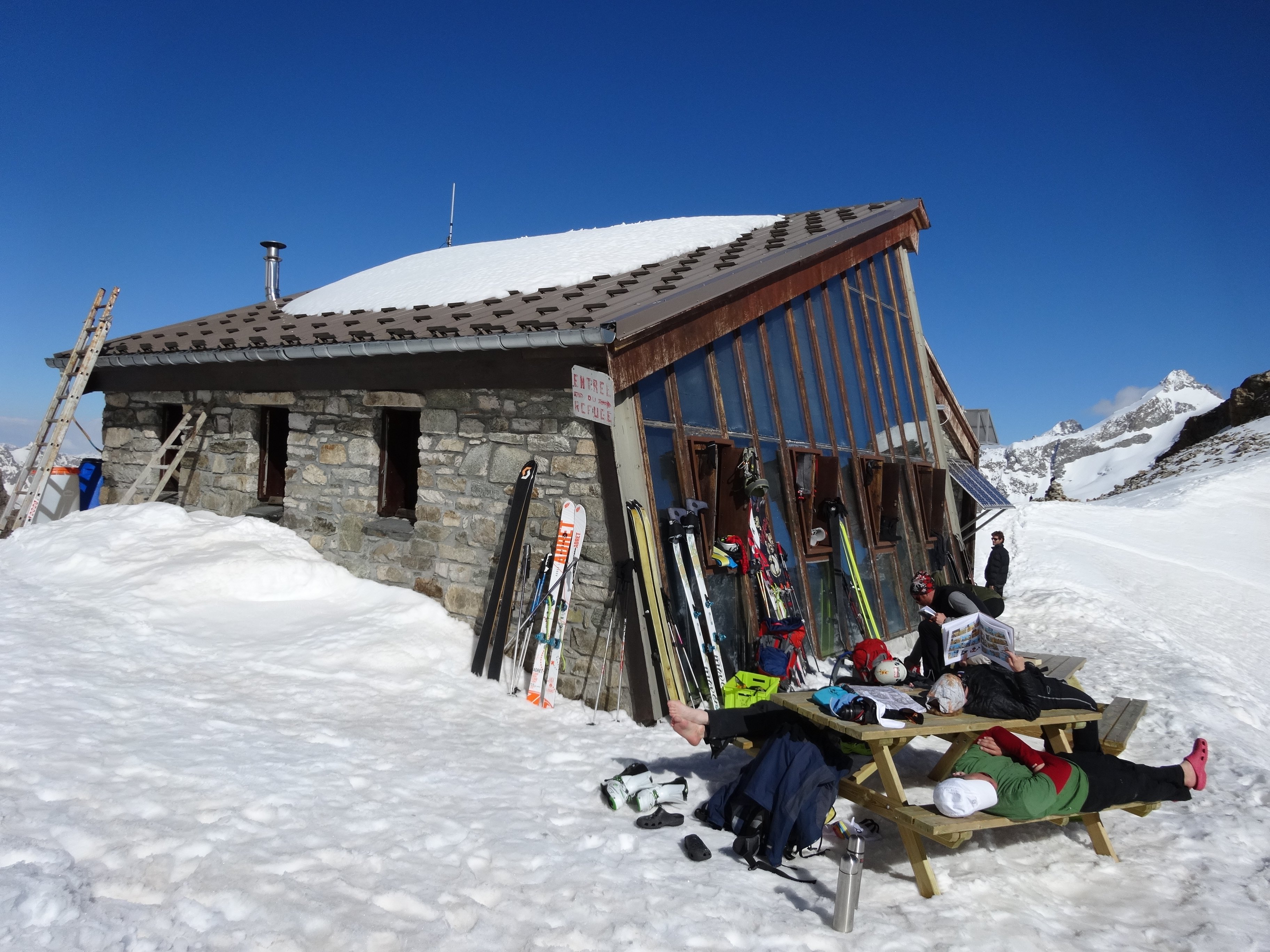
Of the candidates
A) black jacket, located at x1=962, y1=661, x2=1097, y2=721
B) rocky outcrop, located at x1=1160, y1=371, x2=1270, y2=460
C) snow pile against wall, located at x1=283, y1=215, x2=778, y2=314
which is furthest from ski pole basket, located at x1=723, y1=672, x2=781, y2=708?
rocky outcrop, located at x1=1160, y1=371, x2=1270, y2=460

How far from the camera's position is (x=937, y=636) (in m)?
5.55

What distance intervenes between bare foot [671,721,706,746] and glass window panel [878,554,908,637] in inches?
219

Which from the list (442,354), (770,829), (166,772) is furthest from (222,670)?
(770,829)

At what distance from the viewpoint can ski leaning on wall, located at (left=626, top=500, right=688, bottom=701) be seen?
5.66m

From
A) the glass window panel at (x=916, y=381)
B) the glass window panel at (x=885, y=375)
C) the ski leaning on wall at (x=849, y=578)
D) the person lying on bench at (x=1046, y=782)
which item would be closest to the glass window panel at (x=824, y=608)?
the ski leaning on wall at (x=849, y=578)

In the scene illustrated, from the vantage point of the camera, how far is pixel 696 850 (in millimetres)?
3801

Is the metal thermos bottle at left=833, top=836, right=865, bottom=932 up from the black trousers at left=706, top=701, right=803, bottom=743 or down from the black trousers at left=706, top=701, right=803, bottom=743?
down

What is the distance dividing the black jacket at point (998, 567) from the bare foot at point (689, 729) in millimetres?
7640

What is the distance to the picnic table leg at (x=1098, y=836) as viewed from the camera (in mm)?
4113

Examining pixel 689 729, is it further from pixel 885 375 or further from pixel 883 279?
pixel 883 279

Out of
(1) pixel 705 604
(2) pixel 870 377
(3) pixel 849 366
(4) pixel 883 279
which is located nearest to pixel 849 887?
(1) pixel 705 604

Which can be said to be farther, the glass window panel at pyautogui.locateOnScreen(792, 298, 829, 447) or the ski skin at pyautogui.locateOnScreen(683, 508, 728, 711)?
the glass window panel at pyautogui.locateOnScreen(792, 298, 829, 447)

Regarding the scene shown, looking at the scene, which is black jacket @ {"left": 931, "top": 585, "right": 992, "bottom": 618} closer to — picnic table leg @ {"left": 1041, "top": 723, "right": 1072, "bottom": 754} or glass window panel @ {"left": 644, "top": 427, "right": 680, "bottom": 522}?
picnic table leg @ {"left": 1041, "top": 723, "right": 1072, "bottom": 754}

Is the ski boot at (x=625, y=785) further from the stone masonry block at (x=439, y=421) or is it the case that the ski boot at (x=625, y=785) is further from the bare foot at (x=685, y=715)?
the stone masonry block at (x=439, y=421)
